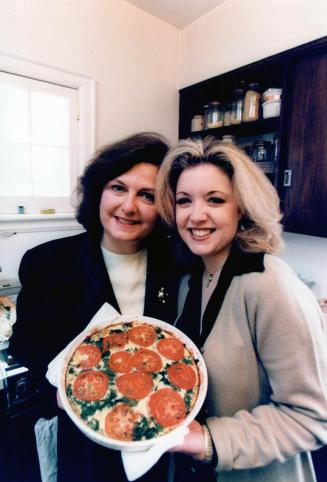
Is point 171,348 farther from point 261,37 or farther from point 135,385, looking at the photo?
point 261,37

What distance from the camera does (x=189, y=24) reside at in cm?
241

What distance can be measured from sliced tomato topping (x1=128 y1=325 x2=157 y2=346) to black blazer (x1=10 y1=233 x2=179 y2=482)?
0.53ft

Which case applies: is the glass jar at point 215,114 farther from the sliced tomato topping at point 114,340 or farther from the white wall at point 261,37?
the sliced tomato topping at point 114,340

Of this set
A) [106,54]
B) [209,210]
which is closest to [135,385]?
[209,210]

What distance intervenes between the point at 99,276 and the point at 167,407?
1.69ft

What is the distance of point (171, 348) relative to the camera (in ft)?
2.83

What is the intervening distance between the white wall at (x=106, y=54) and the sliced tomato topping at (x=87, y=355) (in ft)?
4.15

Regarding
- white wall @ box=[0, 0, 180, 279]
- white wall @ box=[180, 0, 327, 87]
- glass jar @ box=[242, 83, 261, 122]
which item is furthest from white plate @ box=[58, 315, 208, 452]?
white wall @ box=[180, 0, 327, 87]

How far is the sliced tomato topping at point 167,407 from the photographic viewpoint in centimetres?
70

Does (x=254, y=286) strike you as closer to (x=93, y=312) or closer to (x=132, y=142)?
(x=93, y=312)

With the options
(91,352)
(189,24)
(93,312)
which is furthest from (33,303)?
(189,24)

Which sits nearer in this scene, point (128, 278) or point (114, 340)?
point (114, 340)

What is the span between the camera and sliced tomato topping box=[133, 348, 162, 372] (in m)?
0.83

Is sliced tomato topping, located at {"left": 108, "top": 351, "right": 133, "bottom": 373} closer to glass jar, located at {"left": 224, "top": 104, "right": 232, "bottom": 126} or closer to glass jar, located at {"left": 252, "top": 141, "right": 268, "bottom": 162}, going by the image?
glass jar, located at {"left": 252, "top": 141, "right": 268, "bottom": 162}
